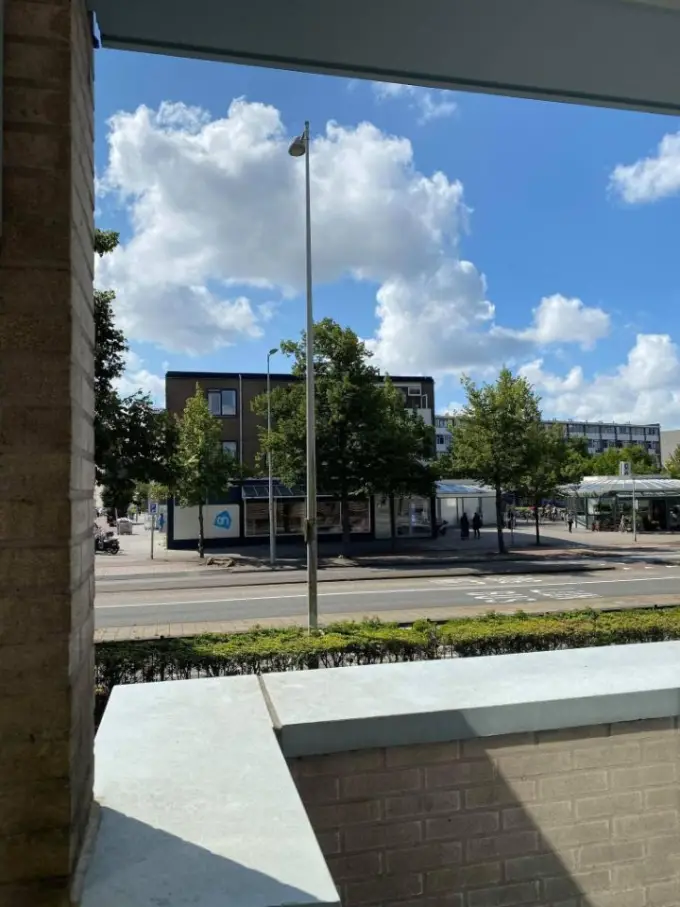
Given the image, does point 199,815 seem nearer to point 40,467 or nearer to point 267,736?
point 267,736

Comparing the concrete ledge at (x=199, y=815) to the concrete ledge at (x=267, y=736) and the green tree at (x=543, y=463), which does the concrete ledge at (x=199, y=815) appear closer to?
the concrete ledge at (x=267, y=736)

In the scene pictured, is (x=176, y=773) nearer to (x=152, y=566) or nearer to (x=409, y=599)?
(x=409, y=599)

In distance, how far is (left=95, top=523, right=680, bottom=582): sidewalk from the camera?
990 inches

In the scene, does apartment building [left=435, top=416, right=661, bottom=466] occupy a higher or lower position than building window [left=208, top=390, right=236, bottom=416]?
higher

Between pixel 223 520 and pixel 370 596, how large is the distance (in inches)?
684

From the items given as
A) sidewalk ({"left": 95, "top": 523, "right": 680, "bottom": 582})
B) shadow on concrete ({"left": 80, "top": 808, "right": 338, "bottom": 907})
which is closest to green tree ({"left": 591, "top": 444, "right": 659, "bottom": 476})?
sidewalk ({"left": 95, "top": 523, "right": 680, "bottom": 582})

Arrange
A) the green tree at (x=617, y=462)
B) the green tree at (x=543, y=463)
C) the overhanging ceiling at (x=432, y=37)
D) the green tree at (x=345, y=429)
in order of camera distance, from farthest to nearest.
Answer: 1. the green tree at (x=617, y=462)
2. the green tree at (x=543, y=463)
3. the green tree at (x=345, y=429)
4. the overhanging ceiling at (x=432, y=37)

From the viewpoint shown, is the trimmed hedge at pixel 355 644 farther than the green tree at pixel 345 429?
No

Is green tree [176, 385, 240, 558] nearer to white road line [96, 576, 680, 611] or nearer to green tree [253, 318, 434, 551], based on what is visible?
green tree [253, 318, 434, 551]

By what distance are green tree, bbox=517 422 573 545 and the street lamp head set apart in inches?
715

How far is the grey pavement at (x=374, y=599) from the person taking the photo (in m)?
14.6

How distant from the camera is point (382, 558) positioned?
29031 millimetres

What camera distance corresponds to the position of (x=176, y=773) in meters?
2.31

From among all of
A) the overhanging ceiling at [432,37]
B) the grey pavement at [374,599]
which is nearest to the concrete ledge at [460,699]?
the overhanging ceiling at [432,37]
